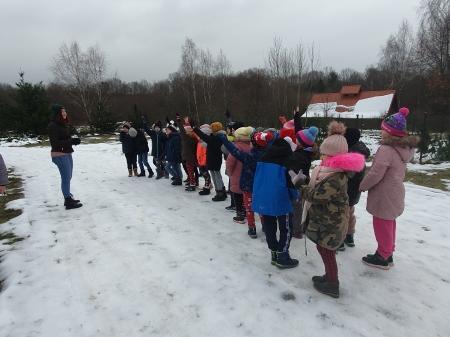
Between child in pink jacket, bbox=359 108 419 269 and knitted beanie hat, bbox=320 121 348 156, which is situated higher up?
knitted beanie hat, bbox=320 121 348 156

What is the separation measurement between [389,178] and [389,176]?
0.02m

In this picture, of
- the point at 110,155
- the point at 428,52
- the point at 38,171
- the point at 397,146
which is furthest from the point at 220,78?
the point at 397,146

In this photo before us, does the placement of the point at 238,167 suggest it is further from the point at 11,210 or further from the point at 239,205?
the point at 11,210

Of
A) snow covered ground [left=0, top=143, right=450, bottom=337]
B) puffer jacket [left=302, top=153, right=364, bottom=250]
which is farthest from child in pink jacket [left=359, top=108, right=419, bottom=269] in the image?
puffer jacket [left=302, top=153, right=364, bottom=250]

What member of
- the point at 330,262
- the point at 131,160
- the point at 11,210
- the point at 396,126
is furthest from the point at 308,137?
the point at 131,160

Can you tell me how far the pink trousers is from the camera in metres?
3.78

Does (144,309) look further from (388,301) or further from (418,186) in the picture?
(418,186)

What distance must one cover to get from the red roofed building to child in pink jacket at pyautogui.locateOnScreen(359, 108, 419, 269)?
3363cm

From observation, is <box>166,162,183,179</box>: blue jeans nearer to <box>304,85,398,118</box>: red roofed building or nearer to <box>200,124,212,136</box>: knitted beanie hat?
<box>200,124,212,136</box>: knitted beanie hat

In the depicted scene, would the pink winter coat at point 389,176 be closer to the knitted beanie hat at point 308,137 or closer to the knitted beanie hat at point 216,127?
the knitted beanie hat at point 308,137

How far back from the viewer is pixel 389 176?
3.67m

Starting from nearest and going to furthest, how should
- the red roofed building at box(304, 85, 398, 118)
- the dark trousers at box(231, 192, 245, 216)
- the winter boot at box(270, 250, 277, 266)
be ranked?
the winter boot at box(270, 250, 277, 266), the dark trousers at box(231, 192, 245, 216), the red roofed building at box(304, 85, 398, 118)

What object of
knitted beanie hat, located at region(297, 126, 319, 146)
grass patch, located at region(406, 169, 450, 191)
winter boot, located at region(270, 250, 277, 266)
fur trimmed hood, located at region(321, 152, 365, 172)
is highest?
knitted beanie hat, located at region(297, 126, 319, 146)

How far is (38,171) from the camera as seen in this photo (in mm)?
10602
